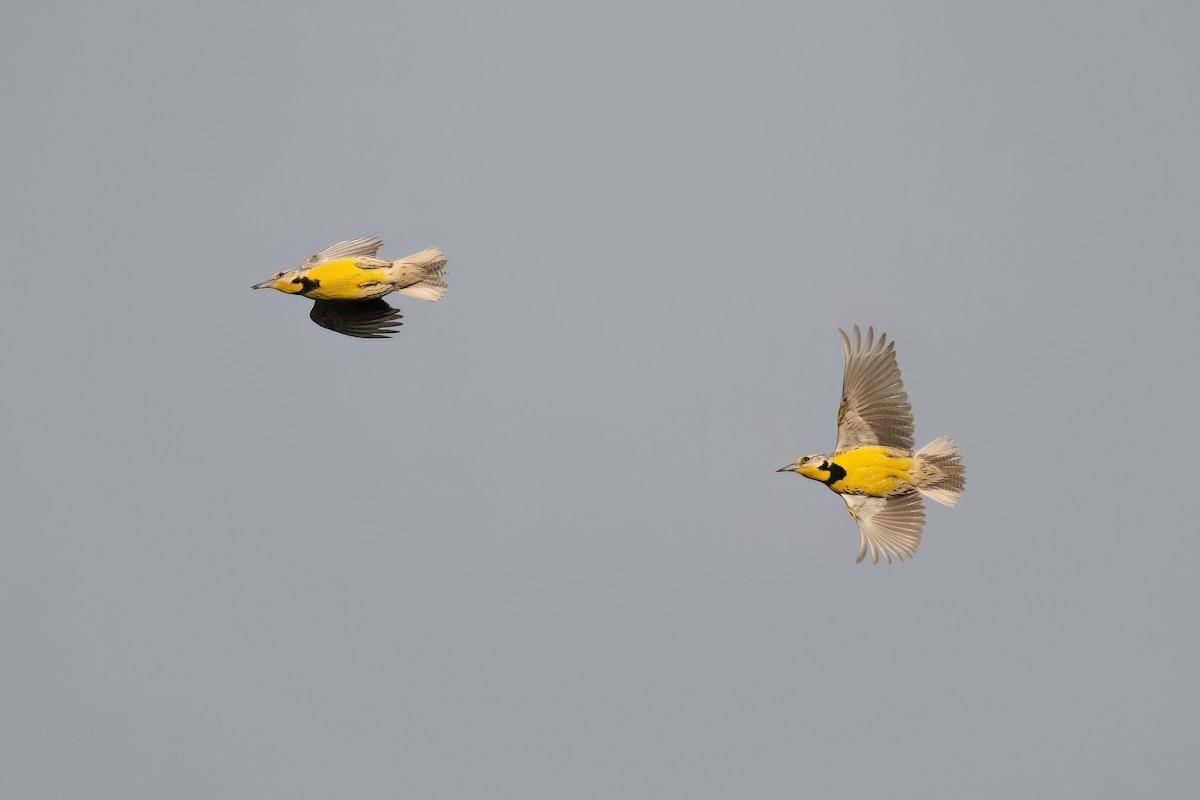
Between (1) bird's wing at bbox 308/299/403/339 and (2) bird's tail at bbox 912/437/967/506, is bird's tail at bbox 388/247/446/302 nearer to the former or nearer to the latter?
(1) bird's wing at bbox 308/299/403/339

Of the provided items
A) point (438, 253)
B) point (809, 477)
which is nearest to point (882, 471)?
point (809, 477)

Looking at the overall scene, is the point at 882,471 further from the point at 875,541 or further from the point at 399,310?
the point at 399,310

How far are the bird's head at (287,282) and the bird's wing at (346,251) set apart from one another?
0.84 ft

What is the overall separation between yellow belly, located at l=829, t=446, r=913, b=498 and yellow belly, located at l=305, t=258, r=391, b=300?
7717mm

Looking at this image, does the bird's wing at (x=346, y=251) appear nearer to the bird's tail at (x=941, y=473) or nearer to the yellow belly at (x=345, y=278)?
the yellow belly at (x=345, y=278)

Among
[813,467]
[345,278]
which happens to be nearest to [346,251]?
[345,278]

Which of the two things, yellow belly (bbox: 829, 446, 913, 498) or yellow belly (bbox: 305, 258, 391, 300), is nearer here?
yellow belly (bbox: 829, 446, 913, 498)

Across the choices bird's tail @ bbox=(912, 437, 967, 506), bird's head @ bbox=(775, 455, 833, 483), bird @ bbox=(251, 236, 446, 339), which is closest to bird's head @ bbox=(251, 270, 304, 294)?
bird @ bbox=(251, 236, 446, 339)

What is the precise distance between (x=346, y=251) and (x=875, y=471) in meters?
9.15

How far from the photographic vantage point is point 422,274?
37594 millimetres

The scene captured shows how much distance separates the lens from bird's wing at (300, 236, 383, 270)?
37.9m

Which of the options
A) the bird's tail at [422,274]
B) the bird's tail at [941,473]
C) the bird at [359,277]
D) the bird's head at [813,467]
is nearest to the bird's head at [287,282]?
the bird at [359,277]

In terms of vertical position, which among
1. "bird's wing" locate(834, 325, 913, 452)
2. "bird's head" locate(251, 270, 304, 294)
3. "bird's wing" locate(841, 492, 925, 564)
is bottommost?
"bird's wing" locate(841, 492, 925, 564)

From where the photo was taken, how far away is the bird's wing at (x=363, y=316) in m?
38.9
